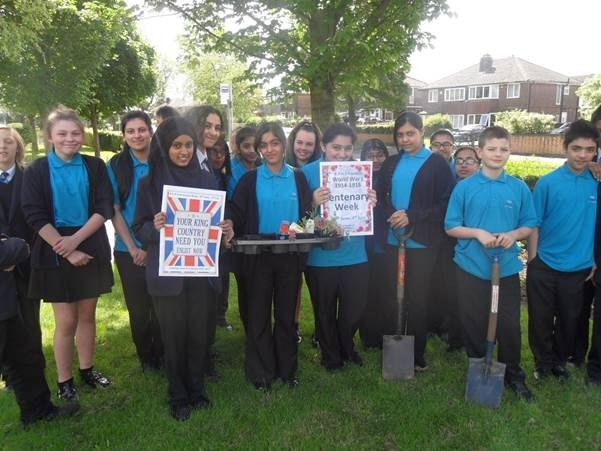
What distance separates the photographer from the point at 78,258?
12.5ft

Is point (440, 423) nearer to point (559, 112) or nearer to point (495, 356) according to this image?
point (495, 356)

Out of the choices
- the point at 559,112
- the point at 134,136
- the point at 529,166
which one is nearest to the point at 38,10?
the point at 134,136

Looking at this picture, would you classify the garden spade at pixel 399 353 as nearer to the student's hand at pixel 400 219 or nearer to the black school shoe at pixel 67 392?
the student's hand at pixel 400 219

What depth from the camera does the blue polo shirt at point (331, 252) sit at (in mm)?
4422

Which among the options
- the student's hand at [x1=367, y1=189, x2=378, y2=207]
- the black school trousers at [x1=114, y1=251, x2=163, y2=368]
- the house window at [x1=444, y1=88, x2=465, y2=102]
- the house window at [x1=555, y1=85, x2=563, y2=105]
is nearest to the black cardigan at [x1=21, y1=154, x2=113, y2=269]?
the black school trousers at [x1=114, y1=251, x2=163, y2=368]

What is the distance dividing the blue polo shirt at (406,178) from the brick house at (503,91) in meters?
55.9

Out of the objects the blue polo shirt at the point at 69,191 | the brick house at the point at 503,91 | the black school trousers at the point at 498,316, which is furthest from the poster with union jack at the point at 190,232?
the brick house at the point at 503,91

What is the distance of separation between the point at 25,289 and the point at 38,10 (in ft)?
38.7

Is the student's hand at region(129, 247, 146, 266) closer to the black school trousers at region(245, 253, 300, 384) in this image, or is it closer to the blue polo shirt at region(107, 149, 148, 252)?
the blue polo shirt at region(107, 149, 148, 252)

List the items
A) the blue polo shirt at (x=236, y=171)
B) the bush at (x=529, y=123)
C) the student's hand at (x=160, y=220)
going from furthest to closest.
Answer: the bush at (x=529, y=123) → the blue polo shirt at (x=236, y=171) → the student's hand at (x=160, y=220)

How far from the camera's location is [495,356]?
482 cm

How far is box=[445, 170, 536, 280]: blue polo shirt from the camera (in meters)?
3.95

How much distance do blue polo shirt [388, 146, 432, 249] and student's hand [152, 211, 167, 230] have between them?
6.71 feet

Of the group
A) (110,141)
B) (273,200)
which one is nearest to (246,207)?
(273,200)
